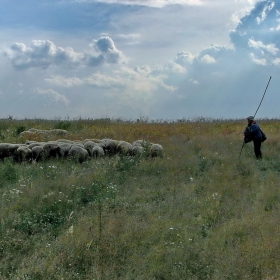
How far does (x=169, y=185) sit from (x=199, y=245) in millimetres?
4322

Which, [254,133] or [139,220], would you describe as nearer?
[139,220]

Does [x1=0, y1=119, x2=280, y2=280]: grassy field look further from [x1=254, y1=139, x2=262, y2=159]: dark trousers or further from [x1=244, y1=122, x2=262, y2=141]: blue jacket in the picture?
[x1=254, y1=139, x2=262, y2=159]: dark trousers

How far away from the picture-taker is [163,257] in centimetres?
633

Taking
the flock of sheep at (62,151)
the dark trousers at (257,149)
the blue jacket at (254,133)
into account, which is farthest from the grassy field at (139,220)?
the dark trousers at (257,149)

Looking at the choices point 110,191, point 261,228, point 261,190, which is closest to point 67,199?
point 110,191

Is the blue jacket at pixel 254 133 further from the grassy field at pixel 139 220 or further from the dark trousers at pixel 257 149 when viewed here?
the grassy field at pixel 139 220

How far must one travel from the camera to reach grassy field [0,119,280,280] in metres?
6.09

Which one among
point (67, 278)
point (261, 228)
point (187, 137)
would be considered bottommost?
point (67, 278)

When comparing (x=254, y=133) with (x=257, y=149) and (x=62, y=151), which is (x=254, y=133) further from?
(x=62, y=151)

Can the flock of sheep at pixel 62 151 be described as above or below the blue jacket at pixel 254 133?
below

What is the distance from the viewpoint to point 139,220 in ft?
25.7

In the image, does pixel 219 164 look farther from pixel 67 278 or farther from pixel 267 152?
pixel 67 278

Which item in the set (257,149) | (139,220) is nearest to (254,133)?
(257,149)

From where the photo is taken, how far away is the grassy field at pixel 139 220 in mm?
6090
